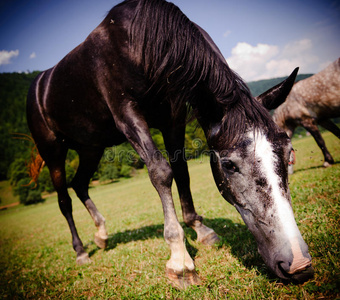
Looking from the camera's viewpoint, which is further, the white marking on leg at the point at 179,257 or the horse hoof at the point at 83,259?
the horse hoof at the point at 83,259

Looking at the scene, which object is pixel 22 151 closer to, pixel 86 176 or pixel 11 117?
pixel 11 117

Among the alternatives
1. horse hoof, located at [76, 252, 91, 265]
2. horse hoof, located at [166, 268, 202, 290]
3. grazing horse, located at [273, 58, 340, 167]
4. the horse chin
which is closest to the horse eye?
the horse chin

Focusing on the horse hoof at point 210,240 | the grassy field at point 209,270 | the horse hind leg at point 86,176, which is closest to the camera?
the grassy field at point 209,270

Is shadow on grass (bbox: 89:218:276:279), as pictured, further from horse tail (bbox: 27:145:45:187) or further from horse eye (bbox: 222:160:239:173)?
horse tail (bbox: 27:145:45:187)

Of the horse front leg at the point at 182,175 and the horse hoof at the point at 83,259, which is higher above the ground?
the horse front leg at the point at 182,175

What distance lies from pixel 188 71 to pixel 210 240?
7.13ft

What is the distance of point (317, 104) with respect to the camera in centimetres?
634

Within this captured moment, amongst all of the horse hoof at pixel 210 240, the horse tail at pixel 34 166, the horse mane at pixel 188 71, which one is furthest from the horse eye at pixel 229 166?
the horse tail at pixel 34 166

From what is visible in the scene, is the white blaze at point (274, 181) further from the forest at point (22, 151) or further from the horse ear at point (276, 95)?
the forest at point (22, 151)

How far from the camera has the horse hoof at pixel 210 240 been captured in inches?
100

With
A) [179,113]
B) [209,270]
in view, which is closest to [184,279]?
[209,270]

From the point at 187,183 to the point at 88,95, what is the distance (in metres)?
1.84

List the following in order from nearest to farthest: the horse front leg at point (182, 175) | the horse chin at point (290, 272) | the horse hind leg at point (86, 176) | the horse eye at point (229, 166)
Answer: the horse chin at point (290, 272) < the horse eye at point (229, 166) < the horse front leg at point (182, 175) < the horse hind leg at point (86, 176)

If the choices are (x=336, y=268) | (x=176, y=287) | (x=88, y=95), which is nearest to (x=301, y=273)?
(x=336, y=268)
